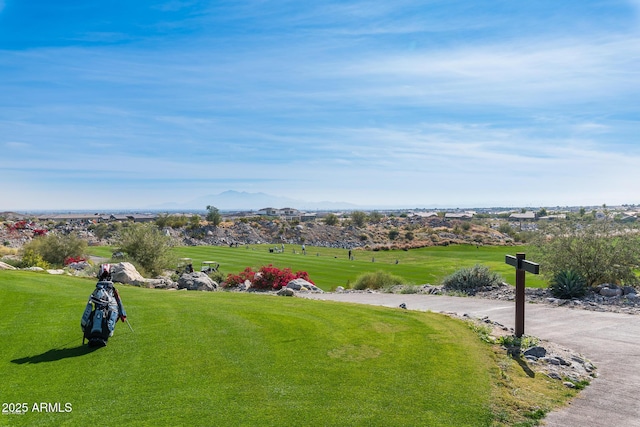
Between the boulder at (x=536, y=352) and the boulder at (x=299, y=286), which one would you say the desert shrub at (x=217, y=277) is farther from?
the boulder at (x=536, y=352)

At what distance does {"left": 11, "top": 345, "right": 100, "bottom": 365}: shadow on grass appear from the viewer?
8734 mm

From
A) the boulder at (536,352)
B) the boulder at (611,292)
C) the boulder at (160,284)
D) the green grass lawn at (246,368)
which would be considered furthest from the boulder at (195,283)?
the boulder at (611,292)

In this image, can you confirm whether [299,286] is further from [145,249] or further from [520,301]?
[520,301]

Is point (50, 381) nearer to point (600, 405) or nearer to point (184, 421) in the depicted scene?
point (184, 421)

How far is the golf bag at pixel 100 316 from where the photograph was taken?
939cm

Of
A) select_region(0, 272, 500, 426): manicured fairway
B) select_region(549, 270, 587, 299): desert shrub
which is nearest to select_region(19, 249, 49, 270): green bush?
select_region(0, 272, 500, 426): manicured fairway

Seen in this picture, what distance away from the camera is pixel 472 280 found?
22625mm

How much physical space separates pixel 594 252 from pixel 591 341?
9512 mm

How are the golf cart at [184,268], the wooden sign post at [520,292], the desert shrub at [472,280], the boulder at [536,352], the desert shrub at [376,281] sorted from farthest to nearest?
the golf cart at [184,268]
the desert shrub at [376,281]
the desert shrub at [472,280]
the wooden sign post at [520,292]
the boulder at [536,352]

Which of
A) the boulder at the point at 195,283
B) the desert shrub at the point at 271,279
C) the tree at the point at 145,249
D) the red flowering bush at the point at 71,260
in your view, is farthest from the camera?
the red flowering bush at the point at 71,260

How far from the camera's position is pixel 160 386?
303 inches

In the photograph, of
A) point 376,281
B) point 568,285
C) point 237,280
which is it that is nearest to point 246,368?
point 568,285

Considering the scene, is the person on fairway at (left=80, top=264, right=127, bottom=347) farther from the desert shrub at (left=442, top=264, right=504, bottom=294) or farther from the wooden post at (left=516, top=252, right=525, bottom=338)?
the desert shrub at (left=442, top=264, right=504, bottom=294)

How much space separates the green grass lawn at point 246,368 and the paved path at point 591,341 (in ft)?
5.09
